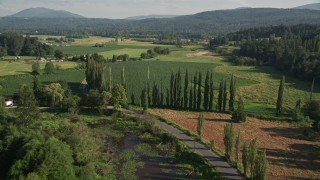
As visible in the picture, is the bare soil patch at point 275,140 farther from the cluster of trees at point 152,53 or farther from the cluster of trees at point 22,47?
the cluster of trees at point 22,47

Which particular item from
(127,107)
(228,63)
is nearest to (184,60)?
(228,63)

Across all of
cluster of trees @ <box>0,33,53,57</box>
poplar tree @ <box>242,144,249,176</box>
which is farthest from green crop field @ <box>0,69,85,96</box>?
poplar tree @ <box>242,144,249,176</box>

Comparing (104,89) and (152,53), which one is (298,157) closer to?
(104,89)

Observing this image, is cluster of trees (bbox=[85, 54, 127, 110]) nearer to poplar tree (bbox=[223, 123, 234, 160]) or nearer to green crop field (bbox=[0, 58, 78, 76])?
poplar tree (bbox=[223, 123, 234, 160])

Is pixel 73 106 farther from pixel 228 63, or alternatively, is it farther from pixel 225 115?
pixel 228 63

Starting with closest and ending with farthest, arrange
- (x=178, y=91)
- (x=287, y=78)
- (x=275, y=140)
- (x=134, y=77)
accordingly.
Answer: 1. (x=275, y=140)
2. (x=178, y=91)
3. (x=134, y=77)
4. (x=287, y=78)

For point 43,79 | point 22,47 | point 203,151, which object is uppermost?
point 22,47

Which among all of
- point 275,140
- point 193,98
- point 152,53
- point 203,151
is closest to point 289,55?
point 193,98
